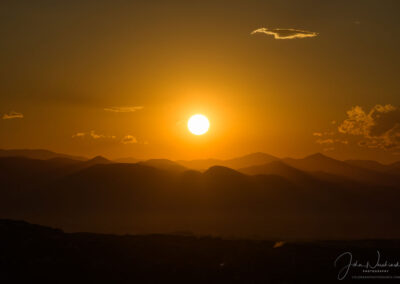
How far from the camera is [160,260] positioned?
26172 millimetres

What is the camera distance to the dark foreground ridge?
23984 millimetres

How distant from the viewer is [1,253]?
26.0 m

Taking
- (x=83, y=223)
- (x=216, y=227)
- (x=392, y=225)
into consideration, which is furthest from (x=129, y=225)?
(x=392, y=225)
